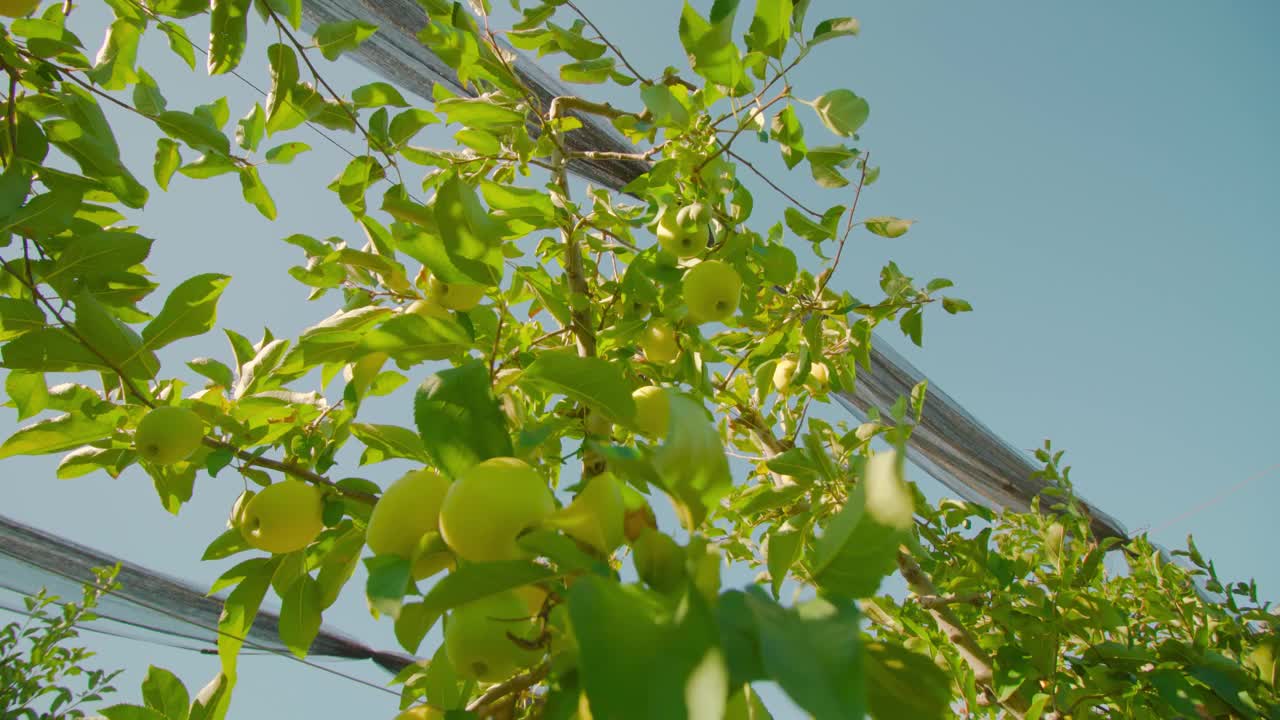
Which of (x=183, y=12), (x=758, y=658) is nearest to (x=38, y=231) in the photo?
(x=183, y=12)

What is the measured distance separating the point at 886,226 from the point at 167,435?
1.22 m

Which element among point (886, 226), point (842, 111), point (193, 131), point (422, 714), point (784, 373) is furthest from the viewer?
point (784, 373)

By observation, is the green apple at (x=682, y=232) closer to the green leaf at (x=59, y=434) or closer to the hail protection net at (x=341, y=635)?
the green leaf at (x=59, y=434)

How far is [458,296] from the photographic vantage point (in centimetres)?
89

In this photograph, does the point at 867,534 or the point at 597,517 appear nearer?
the point at 867,534

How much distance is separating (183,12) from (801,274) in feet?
3.82

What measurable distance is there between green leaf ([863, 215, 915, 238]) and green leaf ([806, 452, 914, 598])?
108 centimetres

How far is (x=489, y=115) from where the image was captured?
1083mm

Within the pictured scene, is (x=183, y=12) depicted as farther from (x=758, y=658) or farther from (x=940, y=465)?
(x=940, y=465)

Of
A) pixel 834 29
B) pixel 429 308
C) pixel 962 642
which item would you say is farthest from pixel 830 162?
pixel 962 642

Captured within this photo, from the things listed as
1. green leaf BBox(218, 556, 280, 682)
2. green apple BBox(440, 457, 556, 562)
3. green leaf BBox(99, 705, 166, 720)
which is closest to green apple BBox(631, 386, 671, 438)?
green apple BBox(440, 457, 556, 562)

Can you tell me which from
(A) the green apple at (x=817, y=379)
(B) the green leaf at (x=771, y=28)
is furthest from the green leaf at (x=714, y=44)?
(A) the green apple at (x=817, y=379)

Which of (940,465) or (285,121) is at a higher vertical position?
(940,465)

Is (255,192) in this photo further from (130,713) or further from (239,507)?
(130,713)
